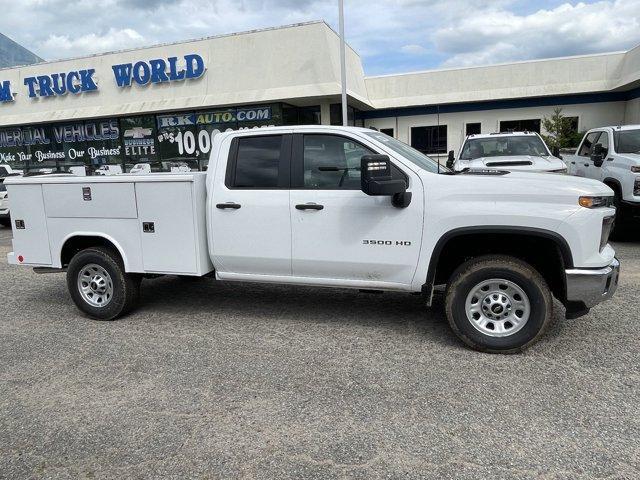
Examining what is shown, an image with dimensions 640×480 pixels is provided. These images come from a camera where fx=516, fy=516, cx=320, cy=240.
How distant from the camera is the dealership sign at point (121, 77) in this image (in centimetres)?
1944

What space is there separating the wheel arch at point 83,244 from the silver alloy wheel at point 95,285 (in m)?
0.28

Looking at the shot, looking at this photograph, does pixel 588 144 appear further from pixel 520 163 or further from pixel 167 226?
pixel 167 226

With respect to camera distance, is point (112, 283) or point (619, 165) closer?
point (112, 283)

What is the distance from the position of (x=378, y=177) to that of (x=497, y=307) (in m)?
1.48

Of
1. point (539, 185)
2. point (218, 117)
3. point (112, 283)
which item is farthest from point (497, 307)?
point (218, 117)

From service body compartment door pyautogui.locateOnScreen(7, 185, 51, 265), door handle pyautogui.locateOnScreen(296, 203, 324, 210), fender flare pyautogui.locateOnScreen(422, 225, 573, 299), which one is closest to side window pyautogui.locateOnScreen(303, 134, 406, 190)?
door handle pyautogui.locateOnScreen(296, 203, 324, 210)

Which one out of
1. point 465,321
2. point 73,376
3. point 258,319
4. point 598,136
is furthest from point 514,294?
point 598,136

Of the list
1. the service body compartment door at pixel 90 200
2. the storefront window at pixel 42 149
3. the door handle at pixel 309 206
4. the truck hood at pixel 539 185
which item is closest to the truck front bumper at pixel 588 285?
the truck hood at pixel 539 185

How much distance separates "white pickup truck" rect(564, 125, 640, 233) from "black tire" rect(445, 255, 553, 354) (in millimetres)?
5592

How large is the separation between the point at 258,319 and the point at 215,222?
1148 millimetres

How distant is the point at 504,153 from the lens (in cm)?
1019

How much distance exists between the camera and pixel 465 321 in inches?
172

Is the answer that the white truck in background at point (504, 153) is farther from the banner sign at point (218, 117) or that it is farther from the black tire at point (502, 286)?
the banner sign at point (218, 117)

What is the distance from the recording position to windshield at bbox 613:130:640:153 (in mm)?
9297
